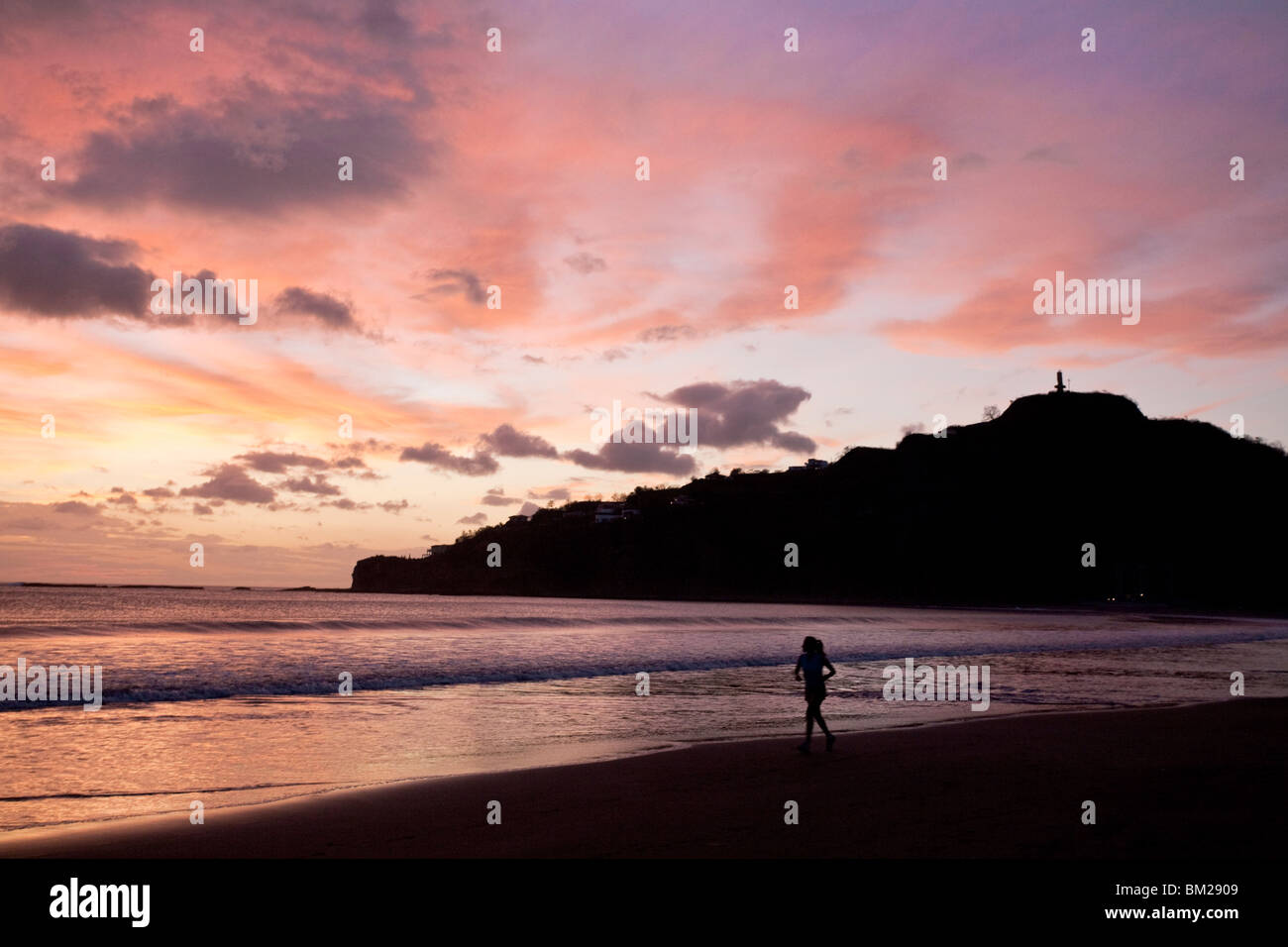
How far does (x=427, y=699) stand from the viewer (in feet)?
78.5

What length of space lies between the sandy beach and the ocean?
177 centimetres

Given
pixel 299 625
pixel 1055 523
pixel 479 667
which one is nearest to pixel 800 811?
pixel 479 667

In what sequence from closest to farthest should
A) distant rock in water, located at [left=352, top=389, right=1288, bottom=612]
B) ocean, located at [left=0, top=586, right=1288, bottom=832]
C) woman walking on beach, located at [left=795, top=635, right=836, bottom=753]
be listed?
ocean, located at [left=0, top=586, right=1288, bottom=832] < woman walking on beach, located at [left=795, top=635, right=836, bottom=753] < distant rock in water, located at [left=352, top=389, right=1288, bottom=612]

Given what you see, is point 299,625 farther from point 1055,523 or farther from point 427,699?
point 1055,523

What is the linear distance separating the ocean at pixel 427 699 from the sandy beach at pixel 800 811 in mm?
1766

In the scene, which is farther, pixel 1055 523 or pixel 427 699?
pixel 1055 523

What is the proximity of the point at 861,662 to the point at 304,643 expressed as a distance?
93.5ft

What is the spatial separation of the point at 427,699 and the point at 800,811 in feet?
53.6

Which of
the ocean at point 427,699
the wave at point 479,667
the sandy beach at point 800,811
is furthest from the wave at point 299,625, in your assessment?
the sandy beach at point 800,811

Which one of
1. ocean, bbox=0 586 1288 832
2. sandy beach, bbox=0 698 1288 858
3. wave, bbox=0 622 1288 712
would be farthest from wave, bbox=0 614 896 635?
sandy beach, bbox=0 698 1288 858

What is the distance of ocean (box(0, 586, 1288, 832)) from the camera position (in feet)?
44.2

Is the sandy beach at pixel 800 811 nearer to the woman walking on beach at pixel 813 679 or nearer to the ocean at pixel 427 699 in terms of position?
the woman walking on beach at pixel 813 679

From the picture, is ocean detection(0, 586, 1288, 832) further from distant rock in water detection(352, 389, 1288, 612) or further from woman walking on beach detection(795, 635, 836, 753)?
distant rock in water detection(352, 389, 1288, 612)
